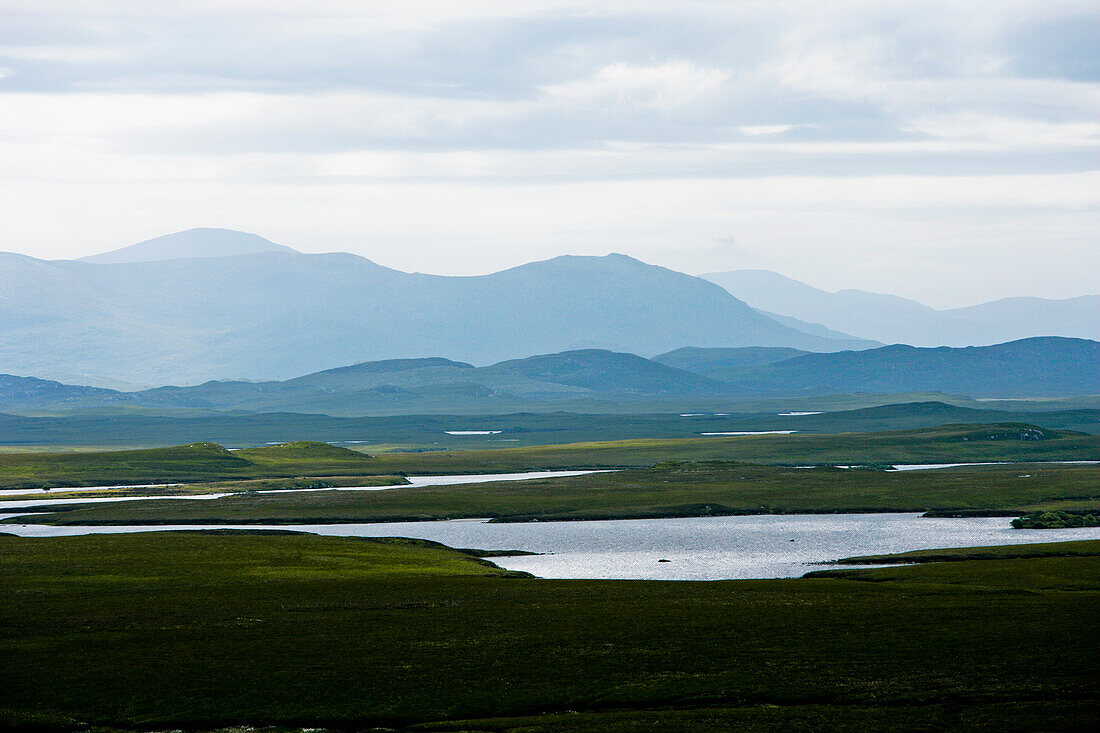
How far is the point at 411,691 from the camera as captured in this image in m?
37.7

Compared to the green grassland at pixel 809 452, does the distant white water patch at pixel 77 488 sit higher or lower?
lower

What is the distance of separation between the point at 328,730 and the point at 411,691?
3.85 m

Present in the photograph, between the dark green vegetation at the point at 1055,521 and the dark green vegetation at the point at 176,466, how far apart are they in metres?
91.3

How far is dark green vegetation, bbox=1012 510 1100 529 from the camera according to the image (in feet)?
295

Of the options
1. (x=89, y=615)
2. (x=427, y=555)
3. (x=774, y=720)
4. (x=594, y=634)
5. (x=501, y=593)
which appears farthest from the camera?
(x=427, y=555)

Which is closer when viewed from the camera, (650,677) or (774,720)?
(774,720)

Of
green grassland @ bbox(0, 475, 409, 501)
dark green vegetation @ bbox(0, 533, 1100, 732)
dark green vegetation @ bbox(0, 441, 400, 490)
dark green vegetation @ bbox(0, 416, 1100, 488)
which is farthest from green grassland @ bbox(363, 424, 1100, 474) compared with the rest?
dark green vegetation @ bbox(0, 533, 1100, 732)

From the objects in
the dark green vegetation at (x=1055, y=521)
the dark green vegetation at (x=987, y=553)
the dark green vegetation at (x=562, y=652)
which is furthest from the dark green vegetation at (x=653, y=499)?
the dark green vegetation at (x=562, y=652)

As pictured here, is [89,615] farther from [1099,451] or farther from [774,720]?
[1099,451]

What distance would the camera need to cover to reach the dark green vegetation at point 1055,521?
90000 millimetres

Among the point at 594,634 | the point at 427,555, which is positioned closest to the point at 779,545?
the point at 427,555

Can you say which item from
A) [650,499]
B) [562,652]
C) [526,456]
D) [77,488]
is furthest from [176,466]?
[562,652]

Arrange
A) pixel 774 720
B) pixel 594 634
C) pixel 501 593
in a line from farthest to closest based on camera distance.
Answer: pixel 501 593
pixel 594 634
pixel 774 720

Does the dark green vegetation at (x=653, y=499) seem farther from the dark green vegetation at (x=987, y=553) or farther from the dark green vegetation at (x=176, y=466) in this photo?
the dark green vegetation at (x=176, y=466)
